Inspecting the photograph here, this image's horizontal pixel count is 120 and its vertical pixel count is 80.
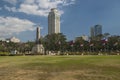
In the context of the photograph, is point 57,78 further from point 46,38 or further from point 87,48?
point 46,38

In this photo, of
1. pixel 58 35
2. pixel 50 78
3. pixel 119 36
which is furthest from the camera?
pixel 58 35

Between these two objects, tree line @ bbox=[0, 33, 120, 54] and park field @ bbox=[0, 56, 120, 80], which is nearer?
park field @ bbox=[0, 56, 120, 80]

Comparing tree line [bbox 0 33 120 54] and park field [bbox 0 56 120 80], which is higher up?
tree line [bbox 0 33 120 54]

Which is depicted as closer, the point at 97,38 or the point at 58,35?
the point at 97,38

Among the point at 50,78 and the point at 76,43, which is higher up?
the point at 76,43

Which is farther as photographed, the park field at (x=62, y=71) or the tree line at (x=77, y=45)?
the tree line at (x=77, y=45)

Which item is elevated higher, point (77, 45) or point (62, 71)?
point (77, 45)

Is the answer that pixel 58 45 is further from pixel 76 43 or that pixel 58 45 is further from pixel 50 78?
pixel 50 78

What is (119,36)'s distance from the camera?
140625 mm

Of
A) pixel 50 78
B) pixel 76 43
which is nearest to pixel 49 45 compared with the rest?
pixel 76 43

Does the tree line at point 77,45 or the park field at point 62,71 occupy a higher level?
the tree line at point 77,45

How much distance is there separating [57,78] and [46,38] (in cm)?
15022

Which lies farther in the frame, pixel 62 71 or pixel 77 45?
pixel 77 45

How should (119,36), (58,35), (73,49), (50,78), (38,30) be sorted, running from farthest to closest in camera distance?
(58,35)
(73,49)
(119,36)
(38,30)
(50,78)
